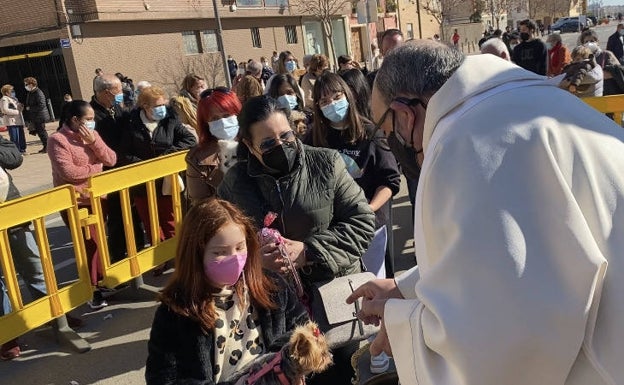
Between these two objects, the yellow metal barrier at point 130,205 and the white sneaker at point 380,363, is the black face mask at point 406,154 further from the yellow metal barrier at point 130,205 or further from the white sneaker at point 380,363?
the yellow metal barrier at point 130,205

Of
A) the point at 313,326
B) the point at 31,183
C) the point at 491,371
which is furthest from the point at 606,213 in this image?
the point at 31,183

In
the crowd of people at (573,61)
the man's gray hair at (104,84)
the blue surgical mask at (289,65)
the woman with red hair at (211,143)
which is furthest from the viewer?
the blue surgical mask at (289,65)

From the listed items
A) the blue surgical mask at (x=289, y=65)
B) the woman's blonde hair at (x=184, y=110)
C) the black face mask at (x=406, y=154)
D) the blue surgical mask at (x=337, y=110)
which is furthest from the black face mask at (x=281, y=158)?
the blue surgical mask at (x=289, y=65)

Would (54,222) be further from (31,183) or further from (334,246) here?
(334,246)

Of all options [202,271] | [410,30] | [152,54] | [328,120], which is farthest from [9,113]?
[410,30]

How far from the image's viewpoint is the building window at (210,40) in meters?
28.4

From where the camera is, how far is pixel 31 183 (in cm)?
1090

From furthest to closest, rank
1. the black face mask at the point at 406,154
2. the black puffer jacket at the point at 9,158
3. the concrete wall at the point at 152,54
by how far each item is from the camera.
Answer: the concrete wall at the point at 152,54 < the black puffer jacket at the point at 9,158 < the black face mask at the point at 406,154

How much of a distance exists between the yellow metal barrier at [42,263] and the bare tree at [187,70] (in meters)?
21.3

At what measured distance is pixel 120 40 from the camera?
24031mm

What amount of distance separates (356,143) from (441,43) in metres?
2.17

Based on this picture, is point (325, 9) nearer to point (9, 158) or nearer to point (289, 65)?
point (289, 65)

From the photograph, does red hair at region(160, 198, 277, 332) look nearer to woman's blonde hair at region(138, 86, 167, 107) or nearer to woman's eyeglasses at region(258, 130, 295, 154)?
Answer: woman's eyeglasses at region(258, 130, 295, 154)

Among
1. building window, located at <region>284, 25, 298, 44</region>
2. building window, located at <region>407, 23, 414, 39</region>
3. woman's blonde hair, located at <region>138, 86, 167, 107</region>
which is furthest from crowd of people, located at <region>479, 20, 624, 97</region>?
building window, located at <region>407, 23, 414, 39</region>
